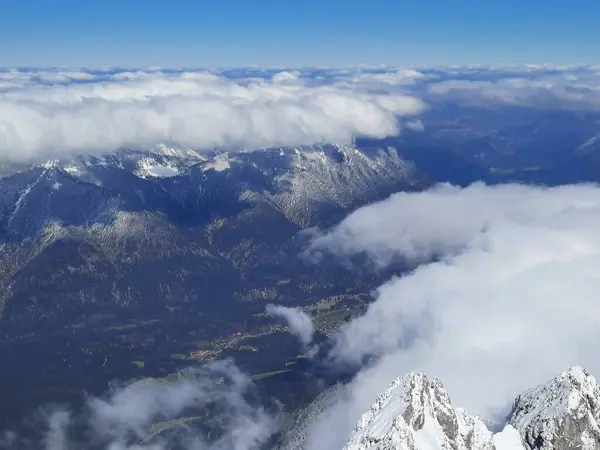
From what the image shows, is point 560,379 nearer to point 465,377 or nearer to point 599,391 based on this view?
point 599,391

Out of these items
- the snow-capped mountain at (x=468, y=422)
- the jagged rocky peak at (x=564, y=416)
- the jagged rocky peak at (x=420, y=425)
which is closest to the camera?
the jagged rocky peak at (x=420, y=425)

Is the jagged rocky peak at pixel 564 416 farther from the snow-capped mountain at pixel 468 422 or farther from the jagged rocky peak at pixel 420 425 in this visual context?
the jagged rocky peak at pixel 420 425

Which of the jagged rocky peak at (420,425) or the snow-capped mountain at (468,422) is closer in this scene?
the jagged rocky peak at (420,425)

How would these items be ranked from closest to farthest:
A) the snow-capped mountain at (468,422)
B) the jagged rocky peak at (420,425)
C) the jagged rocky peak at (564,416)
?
the jagged rocky peak at (420,425), the snow-capped mountain at (468,422), the jagged rocky peak at (564,416)

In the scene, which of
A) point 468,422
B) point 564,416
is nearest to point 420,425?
point 468,422

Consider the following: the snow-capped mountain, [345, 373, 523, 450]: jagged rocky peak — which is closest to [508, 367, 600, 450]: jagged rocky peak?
the snow-capped mountain

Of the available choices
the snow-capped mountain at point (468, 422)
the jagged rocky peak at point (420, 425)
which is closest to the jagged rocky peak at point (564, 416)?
the snow-capped mountain at point (468, 422)

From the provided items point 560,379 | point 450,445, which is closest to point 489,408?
point 560,379
